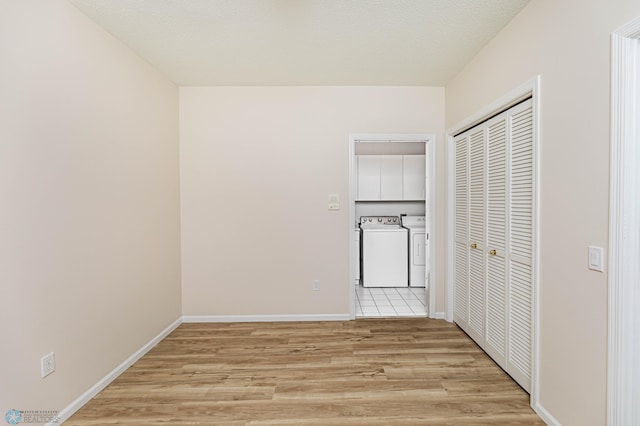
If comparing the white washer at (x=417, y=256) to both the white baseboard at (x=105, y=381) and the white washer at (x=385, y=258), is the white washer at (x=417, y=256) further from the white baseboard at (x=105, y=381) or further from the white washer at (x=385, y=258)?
the white baseboard at (x=105, y=381)

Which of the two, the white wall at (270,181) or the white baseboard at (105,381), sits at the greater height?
the white wall at (270,181)

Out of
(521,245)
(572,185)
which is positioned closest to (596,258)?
(572,185)

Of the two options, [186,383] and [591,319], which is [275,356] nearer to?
[186,383]

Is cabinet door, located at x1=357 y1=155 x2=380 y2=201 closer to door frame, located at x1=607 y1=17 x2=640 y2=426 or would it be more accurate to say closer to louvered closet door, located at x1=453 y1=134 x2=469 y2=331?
louvered closet door, located at x1=453 y1=134 x2=469 y2=331

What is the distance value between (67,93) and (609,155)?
9.61 feet

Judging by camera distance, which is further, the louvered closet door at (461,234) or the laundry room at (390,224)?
the laundry room at (390,224)

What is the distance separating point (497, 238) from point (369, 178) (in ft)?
8.60

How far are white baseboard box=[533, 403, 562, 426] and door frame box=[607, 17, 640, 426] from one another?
0.42 metres

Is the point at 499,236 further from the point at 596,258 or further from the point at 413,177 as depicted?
the point at 413,177

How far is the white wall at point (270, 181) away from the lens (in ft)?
10.0

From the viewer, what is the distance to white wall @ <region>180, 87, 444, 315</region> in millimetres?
3061

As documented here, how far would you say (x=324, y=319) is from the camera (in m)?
3.12

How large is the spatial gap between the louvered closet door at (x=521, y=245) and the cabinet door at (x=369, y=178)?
8.74ft

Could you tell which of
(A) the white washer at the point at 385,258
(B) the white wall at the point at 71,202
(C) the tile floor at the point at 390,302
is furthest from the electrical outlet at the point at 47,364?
(A) the white washer at the point at 385,258
